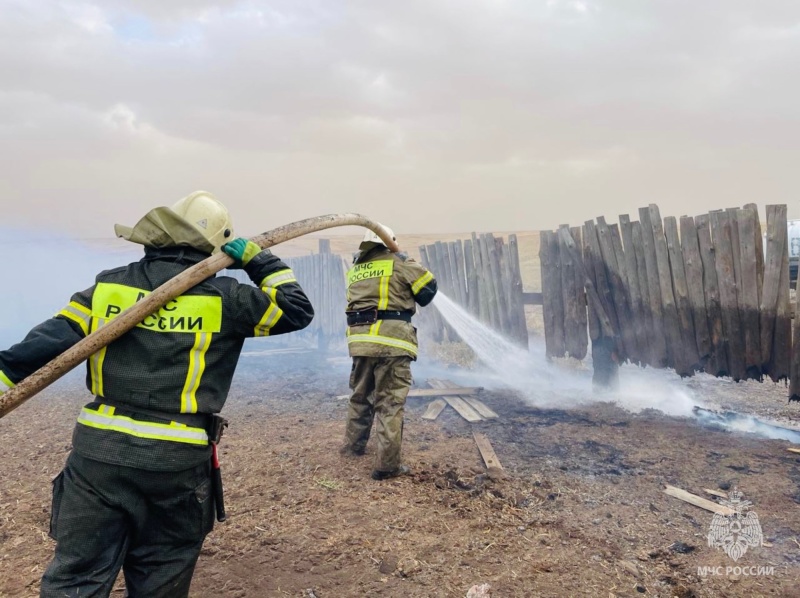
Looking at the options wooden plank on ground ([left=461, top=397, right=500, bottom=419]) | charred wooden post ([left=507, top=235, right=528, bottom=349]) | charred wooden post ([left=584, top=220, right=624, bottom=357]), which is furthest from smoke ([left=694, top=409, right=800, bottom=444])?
charred wooden post ([left=507, top=235, right=528, bottom=349])

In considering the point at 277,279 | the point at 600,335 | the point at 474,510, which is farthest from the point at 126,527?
the point at 600,335

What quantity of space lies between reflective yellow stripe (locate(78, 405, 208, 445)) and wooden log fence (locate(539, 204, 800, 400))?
203 inches

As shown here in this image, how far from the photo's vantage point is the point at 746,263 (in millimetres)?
5176

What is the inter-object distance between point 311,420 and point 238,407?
144 centimetres

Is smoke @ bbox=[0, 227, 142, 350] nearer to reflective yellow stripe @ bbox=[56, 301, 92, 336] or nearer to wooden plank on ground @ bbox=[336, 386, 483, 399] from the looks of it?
wooden plank on ground @ bbox=[336, 386, 483, 399]

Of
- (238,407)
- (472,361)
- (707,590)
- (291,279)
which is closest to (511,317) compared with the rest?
(472,361)

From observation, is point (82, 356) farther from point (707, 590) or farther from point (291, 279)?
point (707, 590)

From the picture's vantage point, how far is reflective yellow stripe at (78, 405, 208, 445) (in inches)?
80.6

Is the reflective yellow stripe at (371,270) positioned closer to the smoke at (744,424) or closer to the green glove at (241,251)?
the green glove at (241,251)

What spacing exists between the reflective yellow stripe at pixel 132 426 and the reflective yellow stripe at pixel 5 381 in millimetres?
289

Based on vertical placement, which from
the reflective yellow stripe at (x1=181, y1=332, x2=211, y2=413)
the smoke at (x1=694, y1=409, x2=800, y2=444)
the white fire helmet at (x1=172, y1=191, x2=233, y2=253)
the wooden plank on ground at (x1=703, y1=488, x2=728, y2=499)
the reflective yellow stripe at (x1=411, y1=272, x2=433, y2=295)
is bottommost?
the smoke at (x1=694, y1=409, x2=800, y2=444)

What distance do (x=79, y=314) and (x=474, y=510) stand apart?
2.84 metres

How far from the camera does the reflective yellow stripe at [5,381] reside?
205 cm

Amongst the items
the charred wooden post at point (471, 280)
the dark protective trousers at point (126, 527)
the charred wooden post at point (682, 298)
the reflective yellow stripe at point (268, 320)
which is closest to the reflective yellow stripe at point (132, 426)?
the dark protective trousers at point (126, 527)
